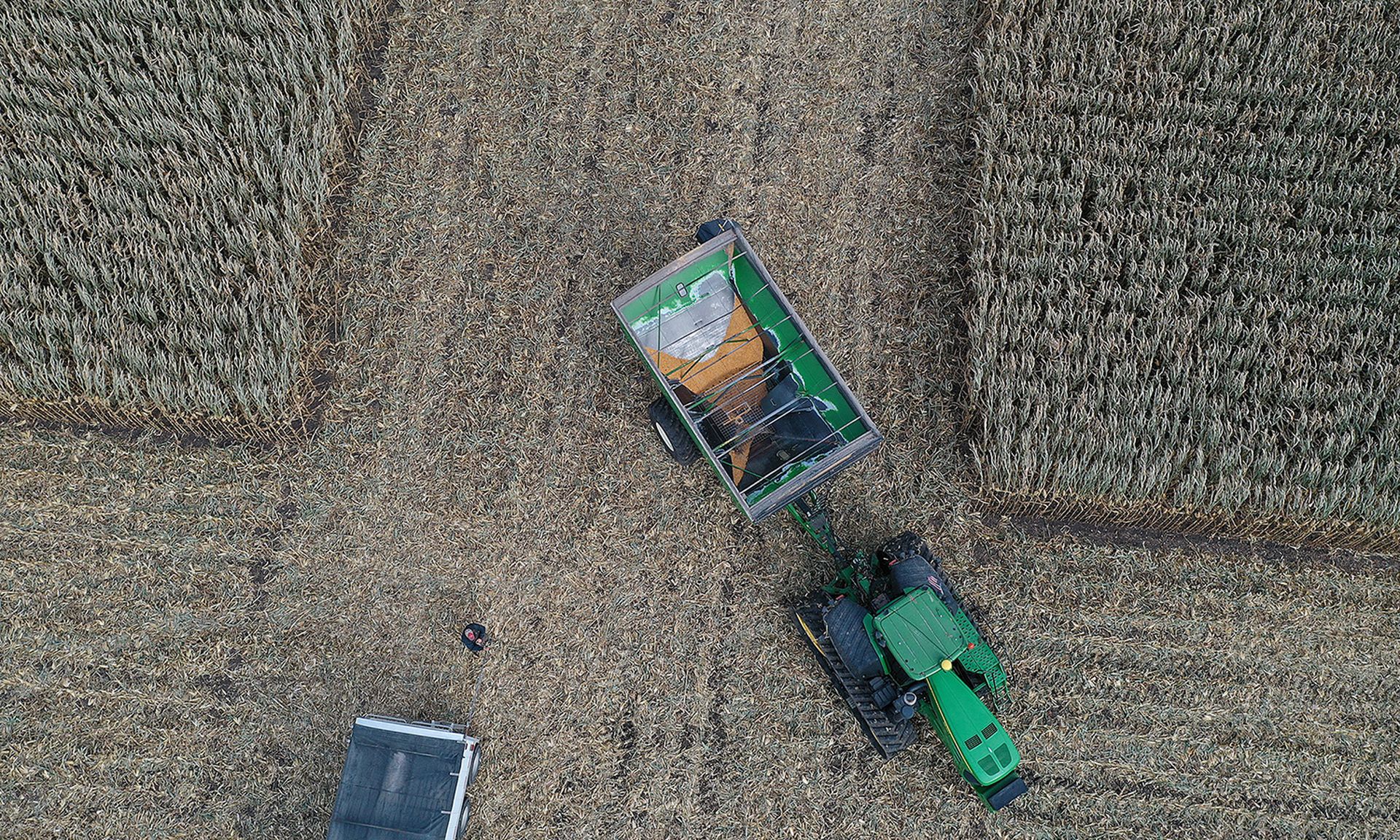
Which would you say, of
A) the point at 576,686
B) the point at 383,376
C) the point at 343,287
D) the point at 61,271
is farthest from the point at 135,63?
the point at 576,686

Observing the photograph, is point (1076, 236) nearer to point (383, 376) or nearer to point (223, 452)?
point (383, 376)

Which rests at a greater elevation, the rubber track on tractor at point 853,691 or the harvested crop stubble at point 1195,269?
the harvested crop stubble at point 1195,269

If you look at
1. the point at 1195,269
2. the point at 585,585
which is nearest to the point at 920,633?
the point at 585,585

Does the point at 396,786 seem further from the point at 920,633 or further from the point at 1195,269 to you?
the point at 1195,269

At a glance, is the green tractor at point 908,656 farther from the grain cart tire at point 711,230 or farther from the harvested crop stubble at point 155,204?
the harvested crop stubble at point 155,204

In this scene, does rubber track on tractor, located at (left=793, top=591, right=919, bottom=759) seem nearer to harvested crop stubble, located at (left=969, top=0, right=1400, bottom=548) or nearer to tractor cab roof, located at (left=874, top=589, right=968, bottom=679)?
tractor cab roof, located at (left=874, top=589, right=968, bottom=679)

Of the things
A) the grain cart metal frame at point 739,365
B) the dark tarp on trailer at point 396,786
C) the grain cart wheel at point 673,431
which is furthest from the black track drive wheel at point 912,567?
the dark tarp on trailer at point 396,786

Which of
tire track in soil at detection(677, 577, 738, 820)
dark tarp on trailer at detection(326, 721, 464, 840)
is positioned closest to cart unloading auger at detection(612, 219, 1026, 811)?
tire track in soil at detection(677, 577, 738, 820)
